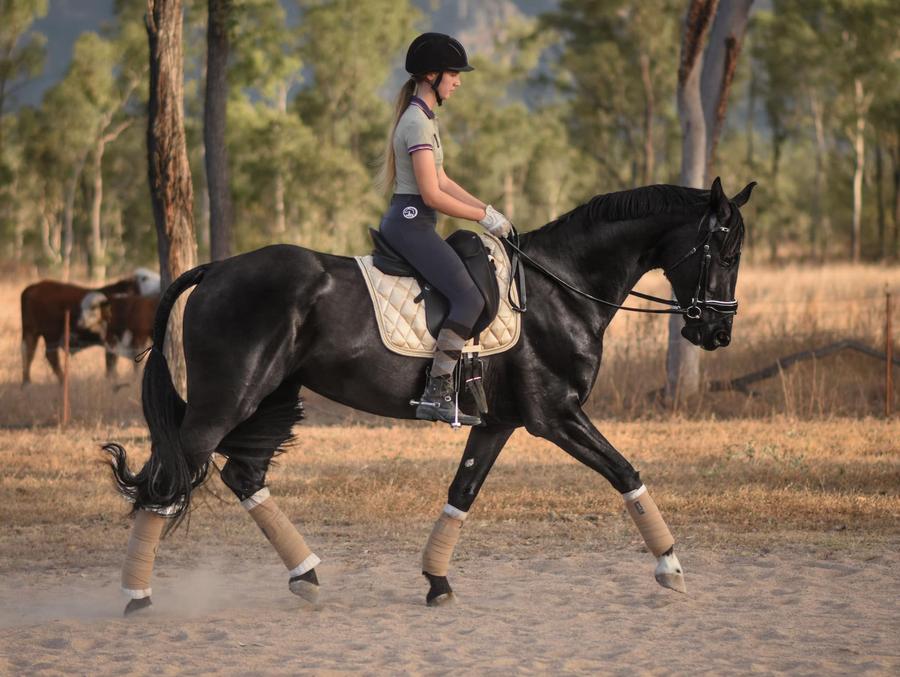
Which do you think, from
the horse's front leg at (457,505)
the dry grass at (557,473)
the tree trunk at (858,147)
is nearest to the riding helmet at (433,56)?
the horse's front leg at (457,505)

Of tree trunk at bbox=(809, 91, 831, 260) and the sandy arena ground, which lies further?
tree trunk at bbox=(809, 91, 831, 260)

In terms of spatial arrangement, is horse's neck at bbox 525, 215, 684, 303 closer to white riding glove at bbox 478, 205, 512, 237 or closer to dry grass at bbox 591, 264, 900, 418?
white riding glove at bbox 478, 205, 512, 237

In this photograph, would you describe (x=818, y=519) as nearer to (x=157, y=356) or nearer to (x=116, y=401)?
(x=157, y=356)

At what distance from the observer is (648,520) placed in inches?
247

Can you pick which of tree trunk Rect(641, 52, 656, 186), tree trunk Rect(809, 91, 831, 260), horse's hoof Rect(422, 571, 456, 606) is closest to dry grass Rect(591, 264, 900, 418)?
horse's hoof Rect(422, 571, 456, 606)

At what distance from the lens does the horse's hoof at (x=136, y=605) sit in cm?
621

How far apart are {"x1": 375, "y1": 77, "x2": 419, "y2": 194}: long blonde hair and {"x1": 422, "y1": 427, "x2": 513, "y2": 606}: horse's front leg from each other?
1.38m

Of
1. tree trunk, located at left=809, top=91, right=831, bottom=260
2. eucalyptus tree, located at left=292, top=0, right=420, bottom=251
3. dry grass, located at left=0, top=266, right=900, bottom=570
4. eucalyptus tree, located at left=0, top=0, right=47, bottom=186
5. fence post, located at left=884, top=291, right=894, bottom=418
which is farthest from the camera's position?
tree trunk, located at left=809, top=91, right=831, bottom=260

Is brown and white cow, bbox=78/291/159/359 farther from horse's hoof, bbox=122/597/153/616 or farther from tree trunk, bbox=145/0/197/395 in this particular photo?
horse's hoof, bbox=122/597/153/616

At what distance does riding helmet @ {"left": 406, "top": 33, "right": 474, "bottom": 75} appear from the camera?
6.05 m

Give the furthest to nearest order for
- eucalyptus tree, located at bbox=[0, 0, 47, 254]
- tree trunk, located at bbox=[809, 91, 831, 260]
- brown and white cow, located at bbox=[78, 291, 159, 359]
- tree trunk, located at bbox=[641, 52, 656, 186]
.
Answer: tree trunk, located at bbox=[809, 91, 831, 260] → tree trunk, located at bbox=[641, 52, 656, 186] → eucalyptus tree, located at bbox=[0, 0, 47, 254] → brown and white cow, located at bbox=[78, 291, 159, 359]

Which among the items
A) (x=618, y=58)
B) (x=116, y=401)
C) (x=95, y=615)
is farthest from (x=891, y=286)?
(x=618, y=58)

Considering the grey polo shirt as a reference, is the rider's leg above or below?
below

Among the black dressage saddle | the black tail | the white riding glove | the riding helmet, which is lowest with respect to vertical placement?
the black tail
